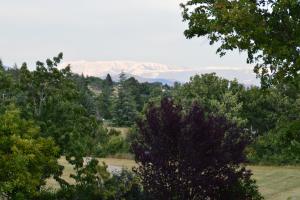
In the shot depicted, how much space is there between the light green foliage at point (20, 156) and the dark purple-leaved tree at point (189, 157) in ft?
9.52

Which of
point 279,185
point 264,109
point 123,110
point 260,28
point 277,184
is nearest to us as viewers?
point 260,28

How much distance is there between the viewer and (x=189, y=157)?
14.8 m

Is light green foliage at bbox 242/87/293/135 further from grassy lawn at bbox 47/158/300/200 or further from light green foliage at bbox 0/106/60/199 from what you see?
light green foliage at bbox 0/106/60/199

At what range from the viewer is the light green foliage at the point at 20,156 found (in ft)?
45.0

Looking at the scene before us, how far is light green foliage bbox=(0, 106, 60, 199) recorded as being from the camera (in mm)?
13719

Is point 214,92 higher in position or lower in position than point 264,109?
higher

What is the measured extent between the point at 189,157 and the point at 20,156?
15.4 ft

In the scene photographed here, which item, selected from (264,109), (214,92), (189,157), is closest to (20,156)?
(189,157)

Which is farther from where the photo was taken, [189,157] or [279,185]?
[279,185]

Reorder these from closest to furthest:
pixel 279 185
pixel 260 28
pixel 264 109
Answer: pixel 260 28 → pixel 279 185 → pixel 264 109

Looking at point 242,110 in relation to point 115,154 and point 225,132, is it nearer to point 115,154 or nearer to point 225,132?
point 115,154

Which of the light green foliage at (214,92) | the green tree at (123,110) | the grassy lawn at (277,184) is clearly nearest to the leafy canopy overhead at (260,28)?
the grassy lawn at (277,184)

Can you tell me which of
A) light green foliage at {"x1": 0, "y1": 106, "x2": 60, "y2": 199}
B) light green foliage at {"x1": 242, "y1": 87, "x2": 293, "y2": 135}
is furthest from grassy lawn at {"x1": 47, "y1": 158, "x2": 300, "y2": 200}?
light green foliage at {"x1": 242, "y1": 87, "x2": 293, "y2": 135}

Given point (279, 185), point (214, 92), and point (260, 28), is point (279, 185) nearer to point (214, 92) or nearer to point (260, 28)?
point (260, 28)
